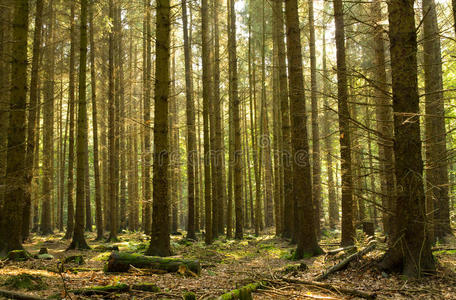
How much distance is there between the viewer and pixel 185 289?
5020mm

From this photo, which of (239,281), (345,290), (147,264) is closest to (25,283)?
(147,264)

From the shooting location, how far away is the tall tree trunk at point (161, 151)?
26.1 feet

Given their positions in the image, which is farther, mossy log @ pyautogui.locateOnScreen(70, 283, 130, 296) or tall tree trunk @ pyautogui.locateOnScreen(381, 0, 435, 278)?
tall tree trunk @ pyautogui.locateOnScreen(381, 0, 435, 278)

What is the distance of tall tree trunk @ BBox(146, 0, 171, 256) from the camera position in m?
7.95

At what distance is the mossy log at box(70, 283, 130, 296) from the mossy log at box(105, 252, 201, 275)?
1.65 metres

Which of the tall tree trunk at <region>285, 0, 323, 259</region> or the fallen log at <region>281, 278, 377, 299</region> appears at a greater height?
the tall tree trunk at <region>285, 0, 323, 259</region>

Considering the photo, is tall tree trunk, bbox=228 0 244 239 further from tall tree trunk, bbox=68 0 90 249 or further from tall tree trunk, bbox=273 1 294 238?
tall tree trunk, bbox=68 0 90 249

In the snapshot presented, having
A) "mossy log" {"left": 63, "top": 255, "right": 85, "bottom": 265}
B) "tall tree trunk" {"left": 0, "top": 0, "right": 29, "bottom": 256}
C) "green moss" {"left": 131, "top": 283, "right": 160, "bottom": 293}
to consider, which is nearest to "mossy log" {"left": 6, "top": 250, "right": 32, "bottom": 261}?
"tall tree trunk" {"left": 0, "top": 0, "right": 29, "bottom": 256}

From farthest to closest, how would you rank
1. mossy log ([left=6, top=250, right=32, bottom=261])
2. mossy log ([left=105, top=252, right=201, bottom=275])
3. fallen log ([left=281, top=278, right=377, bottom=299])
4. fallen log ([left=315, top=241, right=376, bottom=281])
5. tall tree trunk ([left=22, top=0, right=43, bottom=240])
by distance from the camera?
tall tree trunk ([left=22, top=0, right=43, bottom=240])
mossy log ([left=6, top=250, right=32, bottom=261])
mossy log ([left=105, top=252, right=201, bottom=275])
fallen log ([left=315, top=241, right=376, bottom=281])
fallen log ([left=281, top=278, right=377, bottom=299])

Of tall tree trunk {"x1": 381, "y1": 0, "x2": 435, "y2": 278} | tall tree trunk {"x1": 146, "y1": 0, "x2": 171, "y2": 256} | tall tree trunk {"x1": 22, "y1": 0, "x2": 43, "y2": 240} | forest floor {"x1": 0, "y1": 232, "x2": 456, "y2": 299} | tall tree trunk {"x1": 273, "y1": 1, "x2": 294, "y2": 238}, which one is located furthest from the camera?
tall tree trunk {"x1": 273, "y1": 1, "x2": 294, "y2": 238}

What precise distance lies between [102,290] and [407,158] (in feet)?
16.9

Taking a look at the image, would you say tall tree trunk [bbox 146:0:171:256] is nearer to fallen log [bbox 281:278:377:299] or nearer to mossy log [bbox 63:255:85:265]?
mossy log [bbox 63:255:85:265]

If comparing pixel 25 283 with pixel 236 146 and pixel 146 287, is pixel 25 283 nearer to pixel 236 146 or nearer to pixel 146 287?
pixel 146 287

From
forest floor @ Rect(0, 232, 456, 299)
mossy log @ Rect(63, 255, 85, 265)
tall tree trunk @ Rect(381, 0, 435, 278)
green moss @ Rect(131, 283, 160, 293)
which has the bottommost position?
mossy log @ Rect(63, 255, 85, 265)
